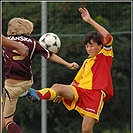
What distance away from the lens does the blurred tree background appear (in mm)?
11000

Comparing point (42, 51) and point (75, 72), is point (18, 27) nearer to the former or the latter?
point (42, 51)

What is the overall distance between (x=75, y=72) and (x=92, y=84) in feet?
9.99

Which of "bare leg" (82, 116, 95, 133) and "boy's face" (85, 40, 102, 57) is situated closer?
"bare leg" (82, 116, 95, 133)

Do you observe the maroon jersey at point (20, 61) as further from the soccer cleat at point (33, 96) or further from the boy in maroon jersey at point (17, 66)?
the soccer cleat at point (33, 96)

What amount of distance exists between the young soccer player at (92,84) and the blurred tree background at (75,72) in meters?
2.86

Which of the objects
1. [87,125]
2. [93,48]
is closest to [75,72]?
[93,48]

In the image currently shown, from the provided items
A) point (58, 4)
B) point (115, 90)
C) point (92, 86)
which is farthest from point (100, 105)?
point (58, 4)

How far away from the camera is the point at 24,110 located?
11.2 meters

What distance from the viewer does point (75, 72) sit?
11086mm

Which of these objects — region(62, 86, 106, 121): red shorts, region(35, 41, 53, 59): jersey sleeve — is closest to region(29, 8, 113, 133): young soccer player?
region(62, 86, 106, 121): red shorts

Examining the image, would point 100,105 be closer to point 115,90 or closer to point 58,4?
point 115,90

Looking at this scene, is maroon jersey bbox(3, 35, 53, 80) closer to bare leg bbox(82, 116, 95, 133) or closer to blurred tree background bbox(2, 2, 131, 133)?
bare leg bbox(82, 116, 95, 133)

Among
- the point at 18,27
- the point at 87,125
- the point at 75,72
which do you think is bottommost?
the point at 87,125

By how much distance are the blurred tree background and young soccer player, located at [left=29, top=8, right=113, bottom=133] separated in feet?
9.37
